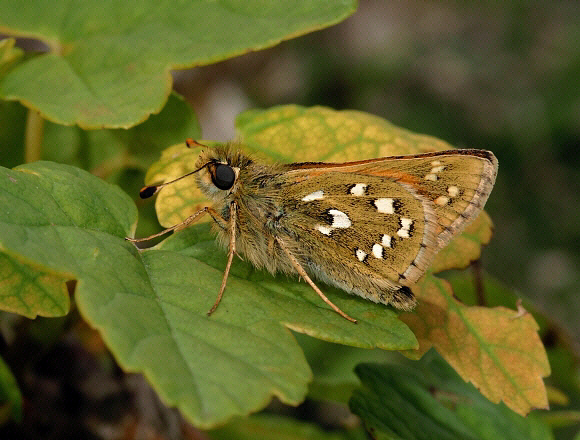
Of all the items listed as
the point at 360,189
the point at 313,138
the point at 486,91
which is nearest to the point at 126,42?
the point at 313,138

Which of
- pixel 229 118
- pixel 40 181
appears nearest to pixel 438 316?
pixel 40 181

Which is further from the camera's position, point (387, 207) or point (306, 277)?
point (387, 207)

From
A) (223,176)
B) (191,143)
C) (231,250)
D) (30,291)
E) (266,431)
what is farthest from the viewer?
(266,431)

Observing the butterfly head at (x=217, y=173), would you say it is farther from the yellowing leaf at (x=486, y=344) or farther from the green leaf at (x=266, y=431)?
the green leaf at (x=266, y=431)

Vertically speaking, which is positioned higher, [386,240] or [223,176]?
[223,176]

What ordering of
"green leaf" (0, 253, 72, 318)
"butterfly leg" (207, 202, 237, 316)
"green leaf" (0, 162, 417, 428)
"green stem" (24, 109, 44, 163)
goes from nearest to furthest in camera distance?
"green leaf" (0, 162, 417, 428) → "butterfly leg" (207, 202, 237, 316) → "green leaf" (0, 253, 72, 318) → "green stem" (24, 109, 44, 163)

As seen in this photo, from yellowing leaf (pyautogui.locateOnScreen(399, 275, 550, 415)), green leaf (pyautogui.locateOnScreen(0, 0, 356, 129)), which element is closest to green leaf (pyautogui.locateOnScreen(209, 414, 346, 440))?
yellowing leaf (pyautogui.locateOnScreen(399, 275, 550, 415))

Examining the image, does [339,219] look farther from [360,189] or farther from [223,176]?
[223,176]

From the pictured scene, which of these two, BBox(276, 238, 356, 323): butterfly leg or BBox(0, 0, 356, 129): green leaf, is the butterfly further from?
BBox(0, 0, 356, 129): green leaf
